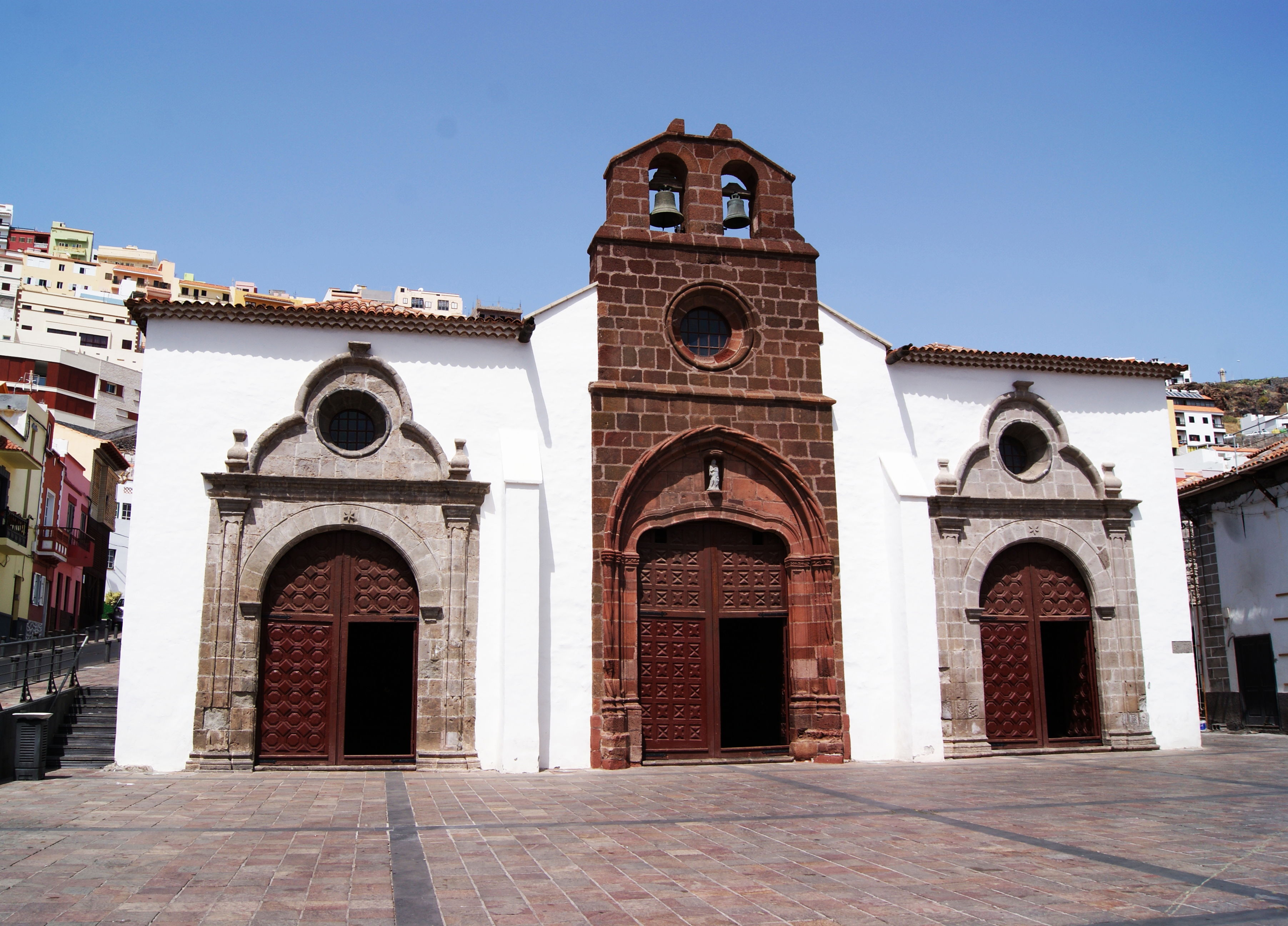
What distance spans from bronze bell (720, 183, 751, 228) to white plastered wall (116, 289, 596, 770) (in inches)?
106

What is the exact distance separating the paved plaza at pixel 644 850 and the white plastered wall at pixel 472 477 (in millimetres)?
1192

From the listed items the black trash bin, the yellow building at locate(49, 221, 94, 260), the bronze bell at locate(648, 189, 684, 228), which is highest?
the yellow building at locate(49, 221, 94, 260)

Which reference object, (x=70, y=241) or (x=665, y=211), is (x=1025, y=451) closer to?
(x=665, y=211)

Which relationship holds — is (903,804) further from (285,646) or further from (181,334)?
(181,334)

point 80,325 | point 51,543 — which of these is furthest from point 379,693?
point 80,325

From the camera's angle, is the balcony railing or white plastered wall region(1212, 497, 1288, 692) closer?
white plastered wall region(1212, 497, 1288, 692)

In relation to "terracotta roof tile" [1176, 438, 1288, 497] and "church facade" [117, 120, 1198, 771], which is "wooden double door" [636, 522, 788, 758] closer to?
"church facade" [117, 120, 1198, 771]

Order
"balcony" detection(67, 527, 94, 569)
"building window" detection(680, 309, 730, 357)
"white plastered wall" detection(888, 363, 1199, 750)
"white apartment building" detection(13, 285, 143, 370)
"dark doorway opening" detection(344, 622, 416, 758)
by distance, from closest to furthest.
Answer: "building window" detection(680, 309, 730, 357)
"white plastered wall" detection(888, 363, 1199, 750)
"dark doorway opening" detection(344, 622, 416, 758)
"balcony" detection(67, 527, 94, 569)
"white apartment building" detection(13, 285, 143, 370)

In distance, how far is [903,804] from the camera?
10312mm

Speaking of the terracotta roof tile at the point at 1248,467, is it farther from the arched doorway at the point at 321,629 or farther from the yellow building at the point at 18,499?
the yellow building at the point at 18,499

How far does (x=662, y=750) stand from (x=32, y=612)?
901 inches

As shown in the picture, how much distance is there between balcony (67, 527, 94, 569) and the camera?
33.2 metres

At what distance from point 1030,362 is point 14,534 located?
80.8 feet

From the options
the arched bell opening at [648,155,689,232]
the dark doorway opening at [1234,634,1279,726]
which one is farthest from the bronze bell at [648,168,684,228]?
the dark doorway opening at [1234,634,1279,726]
